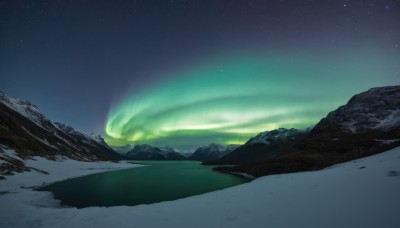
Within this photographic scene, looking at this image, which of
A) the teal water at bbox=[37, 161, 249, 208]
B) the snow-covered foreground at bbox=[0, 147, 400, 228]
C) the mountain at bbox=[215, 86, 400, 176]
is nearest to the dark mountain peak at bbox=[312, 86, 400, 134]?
the mountain at bbox=[215, 86, 400, 176]

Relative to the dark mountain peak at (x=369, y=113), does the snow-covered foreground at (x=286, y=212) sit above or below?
below

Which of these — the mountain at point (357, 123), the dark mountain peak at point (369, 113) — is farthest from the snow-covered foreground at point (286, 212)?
the dark mountain peak at point (369, 113)

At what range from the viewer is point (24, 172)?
219ft

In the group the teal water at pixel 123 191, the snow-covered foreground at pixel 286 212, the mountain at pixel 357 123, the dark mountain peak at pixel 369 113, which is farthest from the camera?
the dark mountain peak at pixel 369 113

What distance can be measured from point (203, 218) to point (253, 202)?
5279 millimetres

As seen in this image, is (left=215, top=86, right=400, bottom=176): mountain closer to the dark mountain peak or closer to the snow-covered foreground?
the dark mountain peak

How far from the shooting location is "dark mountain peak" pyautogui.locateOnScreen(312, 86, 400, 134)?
488 ft

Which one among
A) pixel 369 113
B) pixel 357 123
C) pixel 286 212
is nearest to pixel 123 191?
pixel 286 212

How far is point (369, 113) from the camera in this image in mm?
166125

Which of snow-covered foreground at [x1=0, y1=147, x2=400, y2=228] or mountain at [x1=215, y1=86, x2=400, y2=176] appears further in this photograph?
mountain at [x1=215, y1=86, x2=400, y2=176]

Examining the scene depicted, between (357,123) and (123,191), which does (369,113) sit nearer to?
(357,123)

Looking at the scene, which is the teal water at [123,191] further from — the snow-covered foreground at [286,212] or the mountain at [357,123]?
the mountain at [357,123]

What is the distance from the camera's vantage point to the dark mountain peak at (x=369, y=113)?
148750 millimetres

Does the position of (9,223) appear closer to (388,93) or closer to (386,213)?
(386,213)
